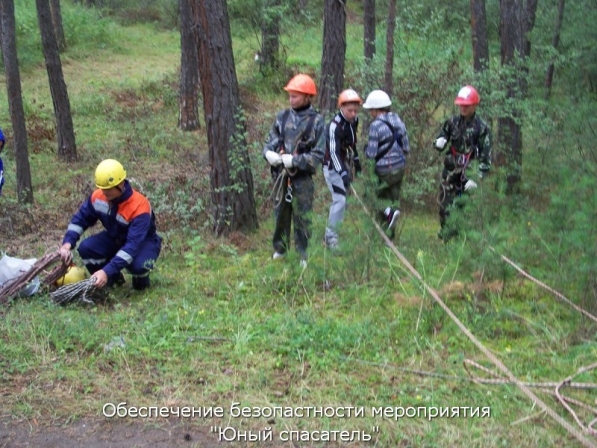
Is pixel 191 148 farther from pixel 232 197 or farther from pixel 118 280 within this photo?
pixel 118 280

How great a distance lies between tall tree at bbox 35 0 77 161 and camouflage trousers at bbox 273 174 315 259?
774 centimetres

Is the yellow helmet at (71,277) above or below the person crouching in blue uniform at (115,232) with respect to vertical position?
below

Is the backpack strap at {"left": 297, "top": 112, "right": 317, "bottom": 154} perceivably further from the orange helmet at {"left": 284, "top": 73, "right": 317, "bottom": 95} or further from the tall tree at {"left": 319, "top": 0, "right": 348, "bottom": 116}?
the tall tree at {"left": 319, "top": 0, "right": 348, "bottom": 116}

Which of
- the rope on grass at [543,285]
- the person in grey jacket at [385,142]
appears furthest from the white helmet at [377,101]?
the rope on grass at [543,285]

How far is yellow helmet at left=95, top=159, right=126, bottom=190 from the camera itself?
241 inches

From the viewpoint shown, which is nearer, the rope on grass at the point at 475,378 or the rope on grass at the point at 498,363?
the rope on grass at the point at 498,363

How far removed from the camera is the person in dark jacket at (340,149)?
776 cm

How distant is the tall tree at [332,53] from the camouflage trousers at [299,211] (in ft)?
13.0

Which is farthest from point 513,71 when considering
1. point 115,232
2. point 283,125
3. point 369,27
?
point 115,232

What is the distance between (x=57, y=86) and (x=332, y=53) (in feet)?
19.5

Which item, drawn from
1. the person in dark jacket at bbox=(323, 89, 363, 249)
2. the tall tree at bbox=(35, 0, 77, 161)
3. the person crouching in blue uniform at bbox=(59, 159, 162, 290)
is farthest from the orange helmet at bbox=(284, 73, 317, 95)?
the tall tree at bbox=(35, 0, 77, 161)

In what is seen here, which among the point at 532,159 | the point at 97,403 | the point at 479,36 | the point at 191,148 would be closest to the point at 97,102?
the point at 191,148

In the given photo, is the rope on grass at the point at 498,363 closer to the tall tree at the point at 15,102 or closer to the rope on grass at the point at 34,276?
the rope on grass at the point at 34,276

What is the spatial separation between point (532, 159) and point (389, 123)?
3818mm
